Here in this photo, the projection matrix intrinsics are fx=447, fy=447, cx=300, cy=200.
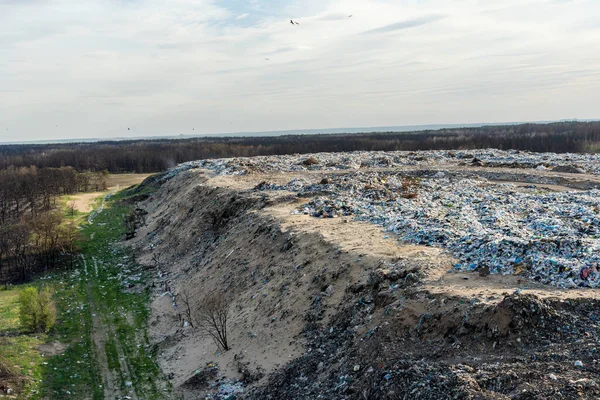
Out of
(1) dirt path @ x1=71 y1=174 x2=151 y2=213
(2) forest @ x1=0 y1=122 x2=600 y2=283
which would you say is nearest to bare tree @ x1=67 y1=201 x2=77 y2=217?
(1) dirt path @ x1=71 y1=174 x2=151 y2=213

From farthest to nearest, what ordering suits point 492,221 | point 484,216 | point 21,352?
point 484,216 → point 492,221 → point 21,352

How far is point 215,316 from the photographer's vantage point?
52.0ft

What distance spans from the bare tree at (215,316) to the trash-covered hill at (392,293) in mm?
344

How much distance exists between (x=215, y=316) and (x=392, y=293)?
7.25m

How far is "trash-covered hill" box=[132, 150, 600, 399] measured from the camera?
8.27m

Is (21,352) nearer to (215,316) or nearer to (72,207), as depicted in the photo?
(215,316)

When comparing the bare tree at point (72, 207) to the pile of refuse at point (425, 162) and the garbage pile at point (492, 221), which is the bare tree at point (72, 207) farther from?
the garbage pile at point (492, 221)

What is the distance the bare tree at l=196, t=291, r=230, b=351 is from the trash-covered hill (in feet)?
1.13

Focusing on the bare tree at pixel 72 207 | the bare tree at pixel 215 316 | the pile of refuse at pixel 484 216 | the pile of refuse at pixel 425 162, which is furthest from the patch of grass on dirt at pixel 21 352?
the bare tree at pixel 72 207

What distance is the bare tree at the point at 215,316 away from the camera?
45.5ft

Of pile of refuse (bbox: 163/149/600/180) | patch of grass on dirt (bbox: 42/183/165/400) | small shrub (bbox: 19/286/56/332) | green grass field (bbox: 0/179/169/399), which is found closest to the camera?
green grass field (bbox: 0/179/169/399)

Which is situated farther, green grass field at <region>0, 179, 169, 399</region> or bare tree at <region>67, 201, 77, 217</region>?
bare tree at <region>67, 201, 77, 217</region>

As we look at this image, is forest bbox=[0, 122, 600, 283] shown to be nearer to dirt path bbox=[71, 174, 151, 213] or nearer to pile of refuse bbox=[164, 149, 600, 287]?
dirt path bbox=[71, 174, 151, 213]

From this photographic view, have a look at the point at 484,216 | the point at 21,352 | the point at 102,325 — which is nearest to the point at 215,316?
the point at 102,325
